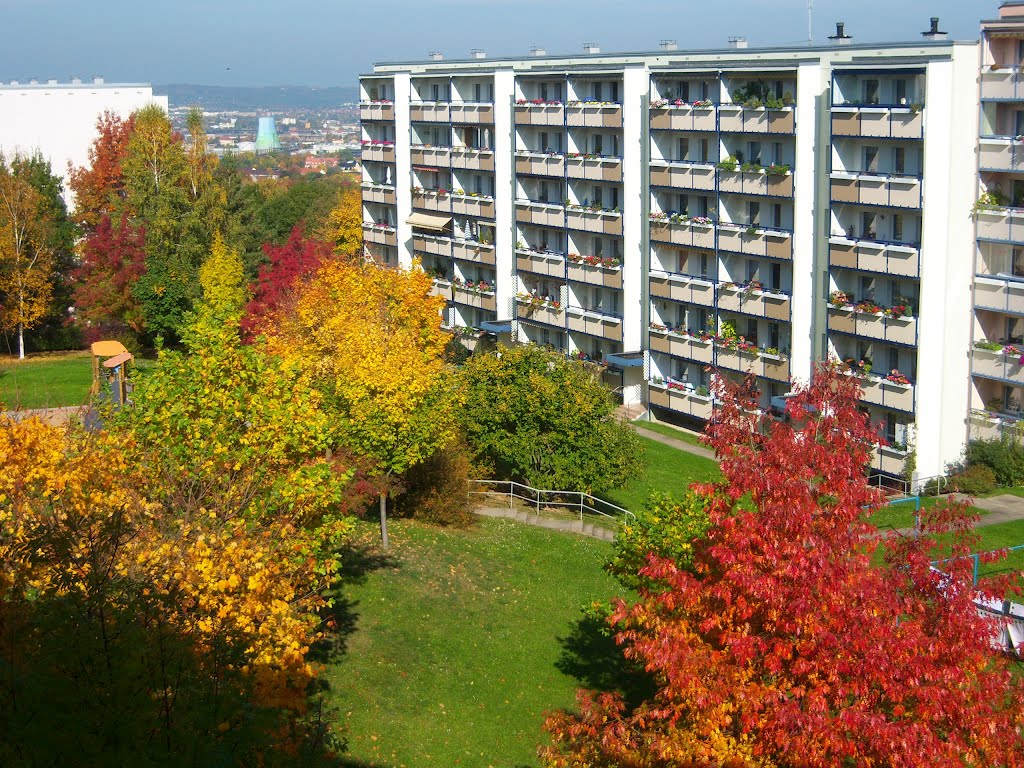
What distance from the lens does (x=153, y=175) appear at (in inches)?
3132

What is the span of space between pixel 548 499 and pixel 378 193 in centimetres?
4250

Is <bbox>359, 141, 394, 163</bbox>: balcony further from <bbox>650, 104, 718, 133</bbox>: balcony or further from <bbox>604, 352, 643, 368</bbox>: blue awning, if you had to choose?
<bbox>650, 104, 718, 133</bbox>: balcony

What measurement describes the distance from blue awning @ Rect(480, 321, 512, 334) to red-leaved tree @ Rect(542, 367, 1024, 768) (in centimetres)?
5065

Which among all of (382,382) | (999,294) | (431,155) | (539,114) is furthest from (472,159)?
(382,382)

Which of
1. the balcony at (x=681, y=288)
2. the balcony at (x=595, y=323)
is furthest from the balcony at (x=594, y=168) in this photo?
the balcony at (x=595, y=323)

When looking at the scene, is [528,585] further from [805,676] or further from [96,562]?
[96,562]

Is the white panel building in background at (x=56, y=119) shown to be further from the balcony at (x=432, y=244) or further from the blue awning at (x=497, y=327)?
the blue awning at (x=497, y=327)

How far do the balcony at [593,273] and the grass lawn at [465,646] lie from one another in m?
23.2

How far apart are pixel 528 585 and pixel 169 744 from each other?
80.7ft

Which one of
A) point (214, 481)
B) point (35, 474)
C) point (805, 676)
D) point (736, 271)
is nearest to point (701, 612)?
point (805, 676)

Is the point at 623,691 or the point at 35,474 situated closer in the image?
the point at 35,474

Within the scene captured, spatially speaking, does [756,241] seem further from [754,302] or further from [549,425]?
[549,425]

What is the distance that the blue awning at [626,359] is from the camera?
6000 centimetres

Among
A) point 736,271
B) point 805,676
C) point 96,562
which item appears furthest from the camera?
point 736,271
